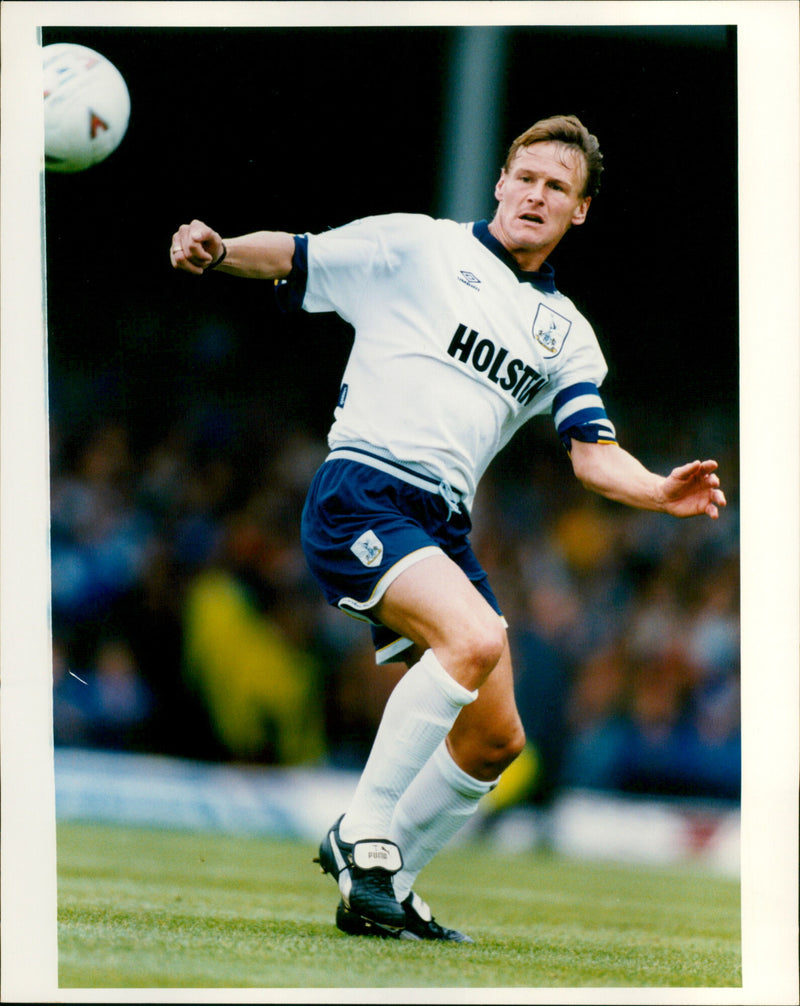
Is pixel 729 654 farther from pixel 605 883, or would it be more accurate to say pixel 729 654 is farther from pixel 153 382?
pixel 153 382

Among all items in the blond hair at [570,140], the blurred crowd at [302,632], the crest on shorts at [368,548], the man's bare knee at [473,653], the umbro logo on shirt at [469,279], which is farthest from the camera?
the blurred crowd at [302,632]

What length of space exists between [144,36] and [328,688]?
4527 mm

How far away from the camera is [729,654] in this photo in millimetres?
7332

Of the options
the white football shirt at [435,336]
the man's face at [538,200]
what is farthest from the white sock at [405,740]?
the man's face at [538,200]

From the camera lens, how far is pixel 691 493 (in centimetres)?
393

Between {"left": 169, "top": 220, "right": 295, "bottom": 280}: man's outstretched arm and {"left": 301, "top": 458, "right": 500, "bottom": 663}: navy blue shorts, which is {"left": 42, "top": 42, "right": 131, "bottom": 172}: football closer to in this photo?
{"left": 169, "top": 220, "right": 295, "bottom": 280}: man's outstretched arm

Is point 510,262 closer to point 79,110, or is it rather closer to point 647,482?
point 647,482

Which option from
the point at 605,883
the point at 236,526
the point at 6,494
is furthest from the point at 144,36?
the point at 605,883

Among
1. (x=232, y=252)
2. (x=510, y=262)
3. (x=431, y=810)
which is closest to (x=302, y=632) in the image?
(x=431, y=810)

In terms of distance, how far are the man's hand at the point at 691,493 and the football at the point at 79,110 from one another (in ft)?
7.01

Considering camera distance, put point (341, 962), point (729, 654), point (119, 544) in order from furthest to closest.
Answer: point (729, 654) < point (119, 544) < point (341, 962)

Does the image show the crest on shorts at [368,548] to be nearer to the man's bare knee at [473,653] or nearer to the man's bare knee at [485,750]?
the man's bare knee at [473,653]

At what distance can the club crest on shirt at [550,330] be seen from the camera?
415 cm

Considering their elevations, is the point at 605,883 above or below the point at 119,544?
below
